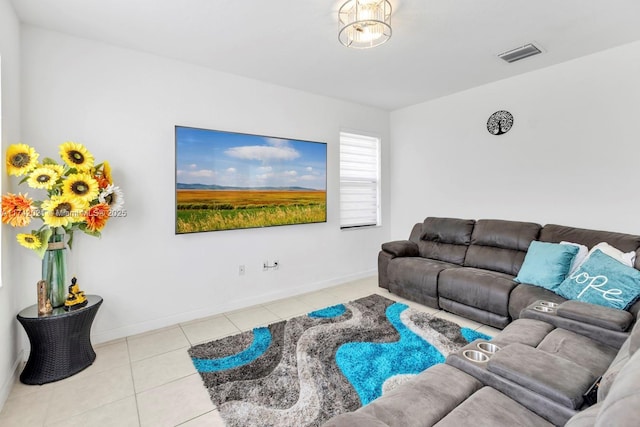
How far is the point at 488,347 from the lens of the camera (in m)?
1.62

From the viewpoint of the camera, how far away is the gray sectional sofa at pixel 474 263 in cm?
281

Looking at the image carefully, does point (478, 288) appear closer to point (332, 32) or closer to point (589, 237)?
point (589, 237)

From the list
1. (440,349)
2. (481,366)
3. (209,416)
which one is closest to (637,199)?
(440,349)

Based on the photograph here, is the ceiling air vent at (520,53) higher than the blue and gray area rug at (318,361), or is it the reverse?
the ceiling air vent at (520,53)

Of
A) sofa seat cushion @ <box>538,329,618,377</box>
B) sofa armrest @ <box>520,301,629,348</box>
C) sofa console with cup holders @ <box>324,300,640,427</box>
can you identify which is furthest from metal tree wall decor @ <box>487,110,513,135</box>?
sofa console with cup holders @ <box>324,300,640,427</box>

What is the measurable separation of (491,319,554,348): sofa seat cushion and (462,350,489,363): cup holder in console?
0.59 ft

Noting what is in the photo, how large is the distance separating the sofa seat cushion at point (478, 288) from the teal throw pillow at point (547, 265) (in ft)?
0.53

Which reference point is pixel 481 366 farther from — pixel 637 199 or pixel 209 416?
pixel 637 199

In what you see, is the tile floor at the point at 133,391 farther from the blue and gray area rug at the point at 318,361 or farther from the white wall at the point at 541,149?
the white wall at the point at 541,149

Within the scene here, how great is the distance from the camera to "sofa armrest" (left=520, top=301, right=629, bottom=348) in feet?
5.52

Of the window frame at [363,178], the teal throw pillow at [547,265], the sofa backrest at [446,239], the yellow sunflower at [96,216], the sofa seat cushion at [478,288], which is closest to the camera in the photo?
the yellow sunflower at [96,216]

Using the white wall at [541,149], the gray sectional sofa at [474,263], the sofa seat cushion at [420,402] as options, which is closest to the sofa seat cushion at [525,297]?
the gray sectional sofa at [474,263]

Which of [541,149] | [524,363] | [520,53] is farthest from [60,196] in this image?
[541,149]

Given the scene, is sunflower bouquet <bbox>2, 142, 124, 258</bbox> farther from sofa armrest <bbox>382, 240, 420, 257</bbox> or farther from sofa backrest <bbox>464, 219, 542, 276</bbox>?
sofa backrest <bbox>464, 219, 542, 276</bbox>
